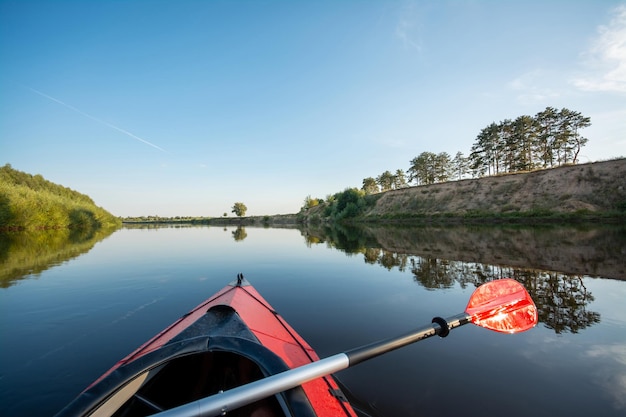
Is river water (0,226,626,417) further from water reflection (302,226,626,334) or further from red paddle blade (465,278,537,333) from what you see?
red paddle blade (465,278,537,333)

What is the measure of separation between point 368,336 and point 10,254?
63.1 ft

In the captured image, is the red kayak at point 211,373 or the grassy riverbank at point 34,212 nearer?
the red kayak at point 211,373

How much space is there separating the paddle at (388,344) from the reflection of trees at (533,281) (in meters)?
1.39

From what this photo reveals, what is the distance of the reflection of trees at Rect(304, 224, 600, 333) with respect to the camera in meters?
4.66

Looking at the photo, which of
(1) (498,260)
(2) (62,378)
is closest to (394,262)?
(1) (498,260)

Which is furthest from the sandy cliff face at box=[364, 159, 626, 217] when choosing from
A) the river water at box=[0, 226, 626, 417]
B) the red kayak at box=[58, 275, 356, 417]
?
the red kayak at box=[58, 275, 356, 417]

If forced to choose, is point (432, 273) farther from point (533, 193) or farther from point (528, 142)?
point (528, 142)

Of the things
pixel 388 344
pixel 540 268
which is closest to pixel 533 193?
pixel 540 268

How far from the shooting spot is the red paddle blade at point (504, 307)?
3458 mm

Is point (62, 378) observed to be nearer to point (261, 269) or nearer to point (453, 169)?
point (261, 269)

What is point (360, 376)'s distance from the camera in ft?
10.7

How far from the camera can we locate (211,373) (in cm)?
264

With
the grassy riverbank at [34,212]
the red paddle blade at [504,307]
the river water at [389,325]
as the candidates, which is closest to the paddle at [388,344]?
the red paddle blade at [504,307]

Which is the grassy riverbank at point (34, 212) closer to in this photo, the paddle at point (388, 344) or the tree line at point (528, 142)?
the paddle at point (388, 344)
